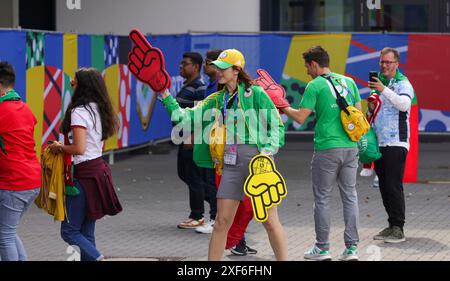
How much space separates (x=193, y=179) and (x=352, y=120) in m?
2.60

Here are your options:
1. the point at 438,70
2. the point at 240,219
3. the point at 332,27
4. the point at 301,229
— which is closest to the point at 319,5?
the point at 332,27

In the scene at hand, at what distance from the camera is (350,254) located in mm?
10227

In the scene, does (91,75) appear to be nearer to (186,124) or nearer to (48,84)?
(186,124)

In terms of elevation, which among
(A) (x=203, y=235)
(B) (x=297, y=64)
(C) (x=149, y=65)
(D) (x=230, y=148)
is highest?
(C) (x=149, y=65)

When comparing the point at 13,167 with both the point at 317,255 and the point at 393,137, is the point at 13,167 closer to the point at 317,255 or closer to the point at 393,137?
the point at 317,255

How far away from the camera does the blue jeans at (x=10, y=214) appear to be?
27.8 feet

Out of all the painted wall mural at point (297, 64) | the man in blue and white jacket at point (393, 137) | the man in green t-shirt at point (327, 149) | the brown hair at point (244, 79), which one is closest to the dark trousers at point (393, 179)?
the man in blue and white jacket at point (393, 137)

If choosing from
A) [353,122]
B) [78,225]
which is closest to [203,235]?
[353,122]

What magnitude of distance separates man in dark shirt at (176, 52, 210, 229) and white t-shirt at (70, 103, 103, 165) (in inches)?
117

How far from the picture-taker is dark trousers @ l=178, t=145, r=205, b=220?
39.3ft

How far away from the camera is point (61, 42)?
604 inches

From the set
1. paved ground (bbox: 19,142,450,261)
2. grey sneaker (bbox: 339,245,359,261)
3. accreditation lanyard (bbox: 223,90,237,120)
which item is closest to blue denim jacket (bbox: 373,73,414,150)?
paved ground (bbox: 19,142,450,261)

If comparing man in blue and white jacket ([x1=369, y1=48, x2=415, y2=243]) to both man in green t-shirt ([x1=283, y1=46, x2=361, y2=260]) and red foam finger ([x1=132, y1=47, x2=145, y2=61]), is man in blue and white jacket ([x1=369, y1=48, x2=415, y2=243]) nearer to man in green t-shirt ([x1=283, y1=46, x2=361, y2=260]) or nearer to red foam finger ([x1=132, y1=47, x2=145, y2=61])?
man in green t-shirt ([x1=283, y1=46, x2=361, y2=260])

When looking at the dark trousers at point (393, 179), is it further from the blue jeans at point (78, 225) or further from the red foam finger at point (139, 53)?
the blue jeans at point (78, 225)
